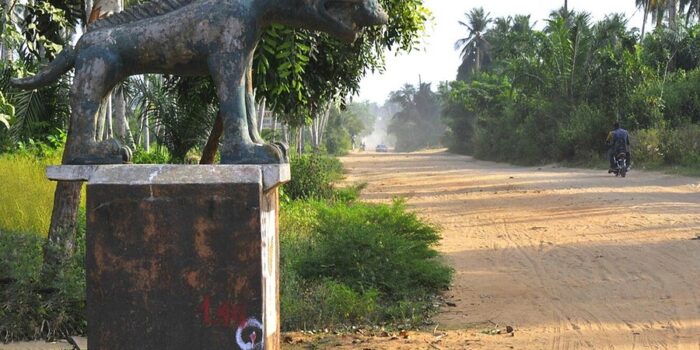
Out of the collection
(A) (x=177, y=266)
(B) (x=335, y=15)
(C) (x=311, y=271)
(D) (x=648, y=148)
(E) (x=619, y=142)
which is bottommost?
(C) (x=311, y=271)

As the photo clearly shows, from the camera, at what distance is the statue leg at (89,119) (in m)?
3.59

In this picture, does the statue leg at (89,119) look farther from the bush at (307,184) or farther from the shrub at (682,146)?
the shrub at (682,146)

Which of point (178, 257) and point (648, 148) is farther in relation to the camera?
point (648, 148)

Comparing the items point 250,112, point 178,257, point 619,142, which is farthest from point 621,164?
point 178,257

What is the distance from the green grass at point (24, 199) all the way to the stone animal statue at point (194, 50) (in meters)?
5.55

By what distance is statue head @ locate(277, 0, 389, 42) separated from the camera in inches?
145

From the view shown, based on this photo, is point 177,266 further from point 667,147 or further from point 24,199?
point 667,147

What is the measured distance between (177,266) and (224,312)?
0.29m

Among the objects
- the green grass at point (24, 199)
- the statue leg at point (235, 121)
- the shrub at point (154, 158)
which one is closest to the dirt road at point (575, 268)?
the statue leg at point (235, 121)

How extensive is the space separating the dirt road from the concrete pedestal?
2.73 meters

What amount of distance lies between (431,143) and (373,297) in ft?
277

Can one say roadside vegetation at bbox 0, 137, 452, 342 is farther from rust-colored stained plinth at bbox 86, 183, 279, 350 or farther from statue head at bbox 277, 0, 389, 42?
statue head at bbox 277, 0, 389, 42

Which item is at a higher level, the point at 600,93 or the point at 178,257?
the point at 600,93

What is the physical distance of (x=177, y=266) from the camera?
3348 mm
